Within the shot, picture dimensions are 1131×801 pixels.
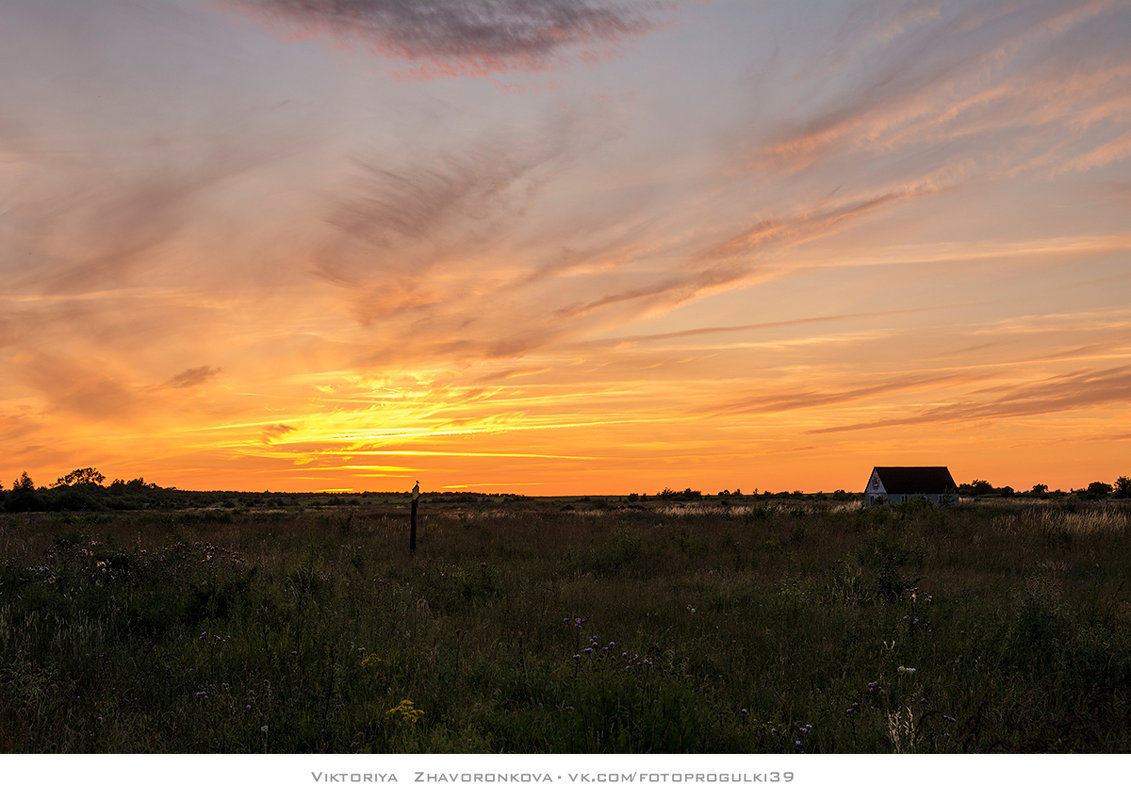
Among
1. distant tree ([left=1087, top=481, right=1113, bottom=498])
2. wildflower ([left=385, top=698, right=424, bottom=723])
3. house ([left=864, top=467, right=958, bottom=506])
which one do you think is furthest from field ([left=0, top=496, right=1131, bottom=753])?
distant tree ([left=1087, top=481, right=1113, bottom=498])

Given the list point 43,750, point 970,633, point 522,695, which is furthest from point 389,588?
point 970,633

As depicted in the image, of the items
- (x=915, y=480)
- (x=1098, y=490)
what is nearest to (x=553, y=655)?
(x=915, y=480)

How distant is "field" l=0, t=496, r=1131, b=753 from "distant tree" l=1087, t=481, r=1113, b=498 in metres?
61.4

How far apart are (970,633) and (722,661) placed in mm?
2813

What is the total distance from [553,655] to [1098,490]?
248ft

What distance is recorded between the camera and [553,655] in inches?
242

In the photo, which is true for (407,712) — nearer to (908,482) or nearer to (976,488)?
(908,482)

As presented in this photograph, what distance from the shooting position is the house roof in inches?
2116

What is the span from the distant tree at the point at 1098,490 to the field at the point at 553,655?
6145 centimetres

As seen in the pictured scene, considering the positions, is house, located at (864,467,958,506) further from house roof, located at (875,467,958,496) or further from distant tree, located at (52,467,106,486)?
distant tree, located at (52,467,106,486)

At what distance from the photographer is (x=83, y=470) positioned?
74688mm

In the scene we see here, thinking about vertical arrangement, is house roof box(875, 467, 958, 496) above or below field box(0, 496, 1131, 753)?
above

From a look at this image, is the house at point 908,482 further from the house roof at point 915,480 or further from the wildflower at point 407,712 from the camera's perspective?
the wildflower at point 407,712

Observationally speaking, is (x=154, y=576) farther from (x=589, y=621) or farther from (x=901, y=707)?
(x=901, y=707)
